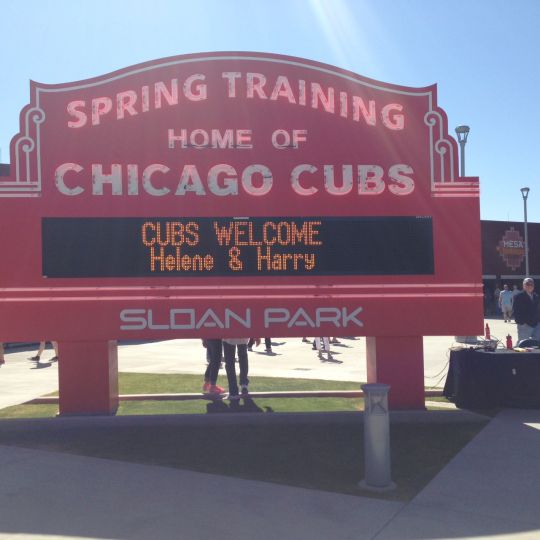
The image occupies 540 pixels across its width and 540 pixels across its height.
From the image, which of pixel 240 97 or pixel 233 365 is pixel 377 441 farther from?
pixel 240 97

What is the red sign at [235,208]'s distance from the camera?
27.4ft

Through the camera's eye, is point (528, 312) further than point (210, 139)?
Yes

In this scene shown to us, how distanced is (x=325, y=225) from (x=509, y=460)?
3.80 m

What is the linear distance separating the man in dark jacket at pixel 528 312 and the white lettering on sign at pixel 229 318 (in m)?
4.06

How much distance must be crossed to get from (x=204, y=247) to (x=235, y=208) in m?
0.72

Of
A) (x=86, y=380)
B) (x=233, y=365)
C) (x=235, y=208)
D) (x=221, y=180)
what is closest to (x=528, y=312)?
(x=233, y=365)

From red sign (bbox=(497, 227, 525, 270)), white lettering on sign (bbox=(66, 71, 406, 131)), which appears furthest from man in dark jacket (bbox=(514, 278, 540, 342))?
red sign (bbox=(497, 227, 525, 270))

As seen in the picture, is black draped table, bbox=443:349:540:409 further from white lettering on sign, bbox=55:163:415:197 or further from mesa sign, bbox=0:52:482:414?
white lettering on sign, bbox=55:163:415:197

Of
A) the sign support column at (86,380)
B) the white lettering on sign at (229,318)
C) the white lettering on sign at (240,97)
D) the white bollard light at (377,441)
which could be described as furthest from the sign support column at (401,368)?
the sign support column at (86,380)

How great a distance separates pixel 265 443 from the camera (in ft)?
24.3

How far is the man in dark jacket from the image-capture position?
35.9ft

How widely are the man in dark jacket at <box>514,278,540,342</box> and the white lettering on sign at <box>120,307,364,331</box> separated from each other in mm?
4060

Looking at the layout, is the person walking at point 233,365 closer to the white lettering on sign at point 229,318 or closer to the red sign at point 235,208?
the white lettering on sign at point 229,318

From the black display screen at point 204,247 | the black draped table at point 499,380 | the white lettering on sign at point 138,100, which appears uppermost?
the white lettering on sign at point 138,100
